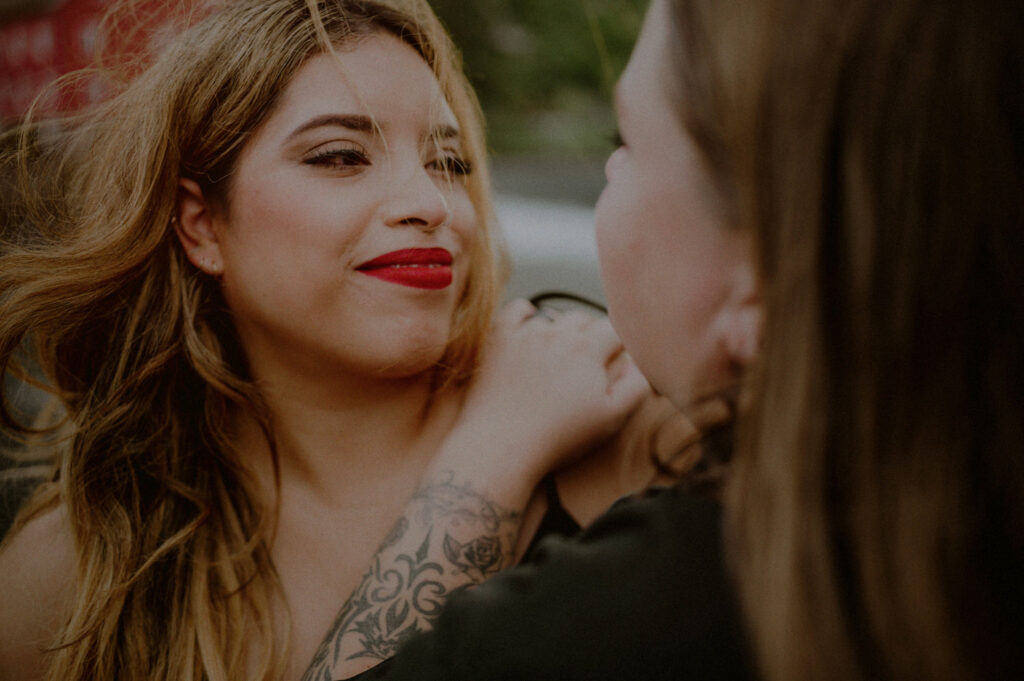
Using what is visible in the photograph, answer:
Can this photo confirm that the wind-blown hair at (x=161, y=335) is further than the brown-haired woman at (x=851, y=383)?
Yes

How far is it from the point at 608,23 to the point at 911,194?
329 inches

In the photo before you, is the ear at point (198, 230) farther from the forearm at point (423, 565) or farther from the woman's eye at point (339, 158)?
the forearm at point (423, 565)

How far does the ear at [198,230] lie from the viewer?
1856 millimetres

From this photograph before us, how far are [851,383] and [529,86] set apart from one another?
10.1 meters

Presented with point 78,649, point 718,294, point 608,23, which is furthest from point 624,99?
point 608,23

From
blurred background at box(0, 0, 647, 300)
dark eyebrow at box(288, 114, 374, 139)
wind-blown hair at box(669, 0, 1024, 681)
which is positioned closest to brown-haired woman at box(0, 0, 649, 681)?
dark eyebrow at box(288, 114, 374, 139)

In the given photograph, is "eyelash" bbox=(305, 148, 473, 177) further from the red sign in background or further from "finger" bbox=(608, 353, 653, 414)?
the red sign in background

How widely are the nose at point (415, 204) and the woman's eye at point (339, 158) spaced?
0.08m

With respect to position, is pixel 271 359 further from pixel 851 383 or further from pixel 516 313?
pixel 851 383

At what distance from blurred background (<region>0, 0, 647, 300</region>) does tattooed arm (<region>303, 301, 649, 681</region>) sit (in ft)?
1.66

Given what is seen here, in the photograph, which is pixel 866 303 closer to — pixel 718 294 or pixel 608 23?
pixel 718 294

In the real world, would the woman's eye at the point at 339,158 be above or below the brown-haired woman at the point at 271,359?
above

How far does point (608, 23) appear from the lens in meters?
8.56

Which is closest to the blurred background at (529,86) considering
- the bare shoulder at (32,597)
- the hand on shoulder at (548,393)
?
the hand on shoulder at (548,393)
